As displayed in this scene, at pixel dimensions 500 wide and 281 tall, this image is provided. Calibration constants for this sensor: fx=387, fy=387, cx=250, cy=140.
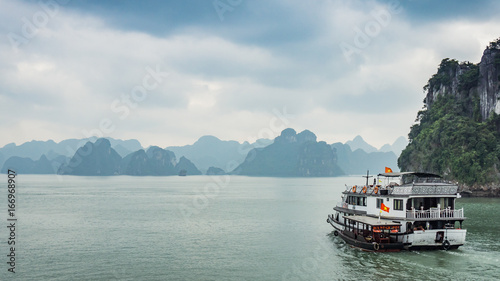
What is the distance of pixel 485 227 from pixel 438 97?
81.9m

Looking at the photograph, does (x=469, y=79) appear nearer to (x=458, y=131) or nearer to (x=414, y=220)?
(x=458, y=131)

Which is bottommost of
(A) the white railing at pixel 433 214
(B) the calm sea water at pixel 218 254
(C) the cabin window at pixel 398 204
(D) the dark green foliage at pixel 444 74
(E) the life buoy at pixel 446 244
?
(B) the calm sea water at pixel 218 254

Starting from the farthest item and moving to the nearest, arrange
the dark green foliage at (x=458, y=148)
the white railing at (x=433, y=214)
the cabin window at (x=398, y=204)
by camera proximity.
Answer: the dark green foliage at (x=458, y=148) < the cabin window at (x=398, y=204) < the white railing at (x=433, y=214)

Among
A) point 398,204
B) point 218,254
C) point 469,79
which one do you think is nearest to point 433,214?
point 398,204

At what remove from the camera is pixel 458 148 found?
89812mm

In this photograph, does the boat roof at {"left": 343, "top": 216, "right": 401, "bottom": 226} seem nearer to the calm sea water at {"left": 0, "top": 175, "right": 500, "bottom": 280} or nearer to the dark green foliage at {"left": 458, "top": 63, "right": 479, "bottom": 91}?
the calm sea water at {"left": 0, "top": 175, "right": 500, "bottom": 280}

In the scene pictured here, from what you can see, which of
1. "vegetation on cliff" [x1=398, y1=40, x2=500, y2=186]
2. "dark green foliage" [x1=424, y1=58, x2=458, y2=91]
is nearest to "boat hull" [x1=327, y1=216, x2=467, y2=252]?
"vegetation on cliff" [x1=398, y1=40, x2=500, y2=186]

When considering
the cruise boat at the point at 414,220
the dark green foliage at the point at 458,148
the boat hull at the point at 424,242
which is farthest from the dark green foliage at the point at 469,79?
the boat hull at the point at 424,242

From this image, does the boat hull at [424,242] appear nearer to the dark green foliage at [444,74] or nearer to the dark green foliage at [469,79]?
the dark green foliage at [469,79]

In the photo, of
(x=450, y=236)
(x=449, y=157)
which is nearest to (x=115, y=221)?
(x=450, y=236)

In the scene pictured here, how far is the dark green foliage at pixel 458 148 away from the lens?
84.2 m

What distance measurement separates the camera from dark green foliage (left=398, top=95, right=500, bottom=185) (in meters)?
84.2

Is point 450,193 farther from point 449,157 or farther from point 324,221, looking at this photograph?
point 449,157

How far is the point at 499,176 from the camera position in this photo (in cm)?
8244
